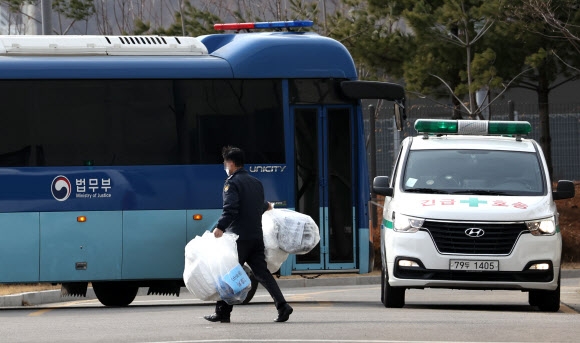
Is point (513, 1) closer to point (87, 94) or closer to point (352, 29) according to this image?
point (352, 29)

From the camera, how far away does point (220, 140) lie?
733 inches

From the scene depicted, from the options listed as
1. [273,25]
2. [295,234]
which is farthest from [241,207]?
[273,25]

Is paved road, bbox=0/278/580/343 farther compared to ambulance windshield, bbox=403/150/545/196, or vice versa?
ambulance windshield, bbox=403/150/545/196

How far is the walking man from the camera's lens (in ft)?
47.9

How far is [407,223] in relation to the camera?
16.5 metres

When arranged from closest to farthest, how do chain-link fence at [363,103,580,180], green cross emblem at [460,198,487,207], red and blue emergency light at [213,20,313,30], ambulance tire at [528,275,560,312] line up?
green cross emblem at [460,198,487,207] < ambulance tire at [528,275,560,312] < red and blue emergency light at [213,20,313,30] < chain-link fence at [363,103,580,180]

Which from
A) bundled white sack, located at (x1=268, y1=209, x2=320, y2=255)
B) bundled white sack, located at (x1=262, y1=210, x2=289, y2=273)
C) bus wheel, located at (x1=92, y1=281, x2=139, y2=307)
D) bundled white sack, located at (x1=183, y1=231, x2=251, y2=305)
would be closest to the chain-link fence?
bus wheel, located at (x1=92, y1=281, x2=139, y2=307)

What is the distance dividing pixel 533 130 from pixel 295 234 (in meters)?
19.6

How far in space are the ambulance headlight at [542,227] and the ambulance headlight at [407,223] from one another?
47.3 inches

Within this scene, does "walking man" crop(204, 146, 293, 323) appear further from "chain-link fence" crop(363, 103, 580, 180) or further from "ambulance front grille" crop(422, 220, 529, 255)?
"chain-link fence" crop(363, 103, 580, 180)

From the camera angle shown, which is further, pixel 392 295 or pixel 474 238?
pixel 392 295

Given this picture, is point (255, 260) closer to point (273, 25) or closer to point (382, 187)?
point (382, 187)

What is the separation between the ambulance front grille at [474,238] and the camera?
16.3 metres

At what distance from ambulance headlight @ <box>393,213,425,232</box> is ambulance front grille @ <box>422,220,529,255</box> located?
0.23ft
